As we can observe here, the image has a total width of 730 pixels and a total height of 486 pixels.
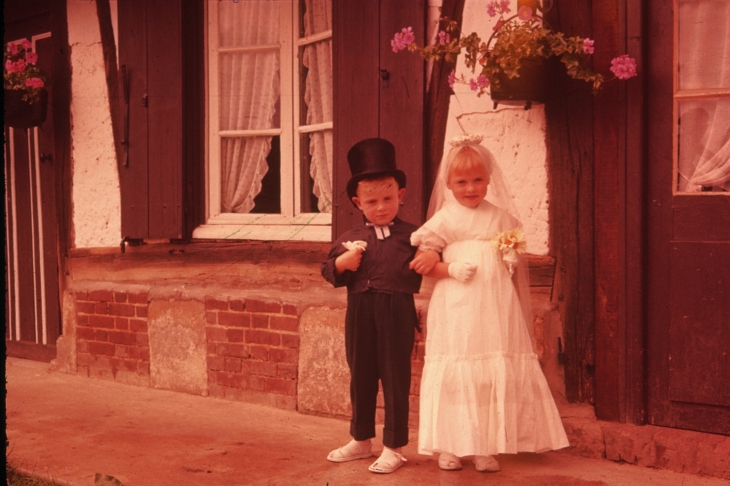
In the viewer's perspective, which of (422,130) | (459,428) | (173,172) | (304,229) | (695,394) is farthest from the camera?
(173,172)

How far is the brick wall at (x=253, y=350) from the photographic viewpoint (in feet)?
18.3

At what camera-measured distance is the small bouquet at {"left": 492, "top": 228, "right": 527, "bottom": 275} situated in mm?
3898

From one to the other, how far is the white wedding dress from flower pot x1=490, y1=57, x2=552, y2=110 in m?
0.69

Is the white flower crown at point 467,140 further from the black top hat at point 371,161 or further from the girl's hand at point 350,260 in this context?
the girl's hand at point 350,260

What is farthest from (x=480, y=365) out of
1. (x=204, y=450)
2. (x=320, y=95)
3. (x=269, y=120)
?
(x=269, y=120)

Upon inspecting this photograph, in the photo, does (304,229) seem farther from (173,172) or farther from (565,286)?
(565,286)

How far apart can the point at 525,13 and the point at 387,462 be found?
84.7 inches

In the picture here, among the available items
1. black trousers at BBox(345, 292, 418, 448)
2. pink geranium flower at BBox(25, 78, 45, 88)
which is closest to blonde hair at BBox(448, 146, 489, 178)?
black trousers at BBox(345, 292, 418, 448)

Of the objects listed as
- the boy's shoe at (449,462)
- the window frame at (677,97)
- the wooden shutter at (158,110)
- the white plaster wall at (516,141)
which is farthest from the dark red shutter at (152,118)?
the window frame at (677,97)

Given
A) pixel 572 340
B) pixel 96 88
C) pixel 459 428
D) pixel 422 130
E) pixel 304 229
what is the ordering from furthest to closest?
pixel 96 88 < pixel 304 229 < pixel 422 130 < pixel 572 340 < pixel 459 428

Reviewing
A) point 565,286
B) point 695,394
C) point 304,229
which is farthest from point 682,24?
point 304,229

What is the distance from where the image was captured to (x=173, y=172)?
6176 mm

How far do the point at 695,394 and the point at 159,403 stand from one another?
3244 mm

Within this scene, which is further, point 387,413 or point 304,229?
point 304,229
